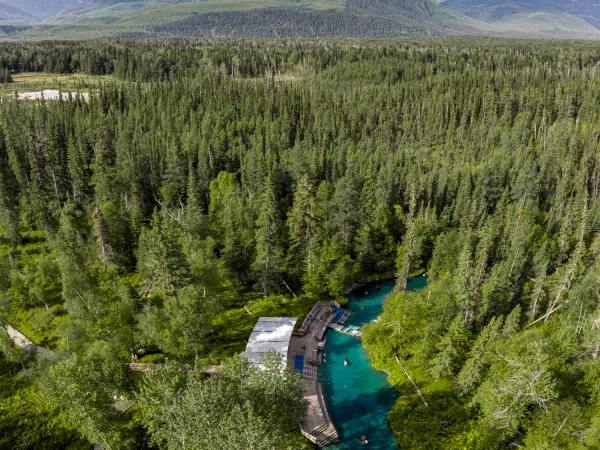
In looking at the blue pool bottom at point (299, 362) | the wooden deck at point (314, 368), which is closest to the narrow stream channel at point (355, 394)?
the wooden deck at point (314, 368)

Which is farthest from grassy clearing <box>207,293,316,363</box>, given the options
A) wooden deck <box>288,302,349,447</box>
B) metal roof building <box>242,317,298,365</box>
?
metal roof building <box>242,317,298,365</box>

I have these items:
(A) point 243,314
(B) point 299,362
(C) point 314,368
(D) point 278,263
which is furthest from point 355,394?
(D) point 278,263

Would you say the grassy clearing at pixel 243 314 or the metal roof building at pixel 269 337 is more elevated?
the metal roof building at pixel 269 337

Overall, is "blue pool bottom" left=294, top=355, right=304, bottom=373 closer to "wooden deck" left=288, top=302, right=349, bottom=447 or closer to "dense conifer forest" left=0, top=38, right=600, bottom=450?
"wooden deck" left=288, top=302, right=349, bottom=447

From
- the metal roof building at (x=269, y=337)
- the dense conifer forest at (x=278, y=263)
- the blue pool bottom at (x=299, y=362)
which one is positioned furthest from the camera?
the blue pool bottom at (x=299, y=362)

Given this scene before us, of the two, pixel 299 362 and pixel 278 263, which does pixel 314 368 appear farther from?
pixel 278 263

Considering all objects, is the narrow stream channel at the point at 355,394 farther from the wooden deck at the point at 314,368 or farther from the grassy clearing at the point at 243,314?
the grassy clearing at the point at 243,314
